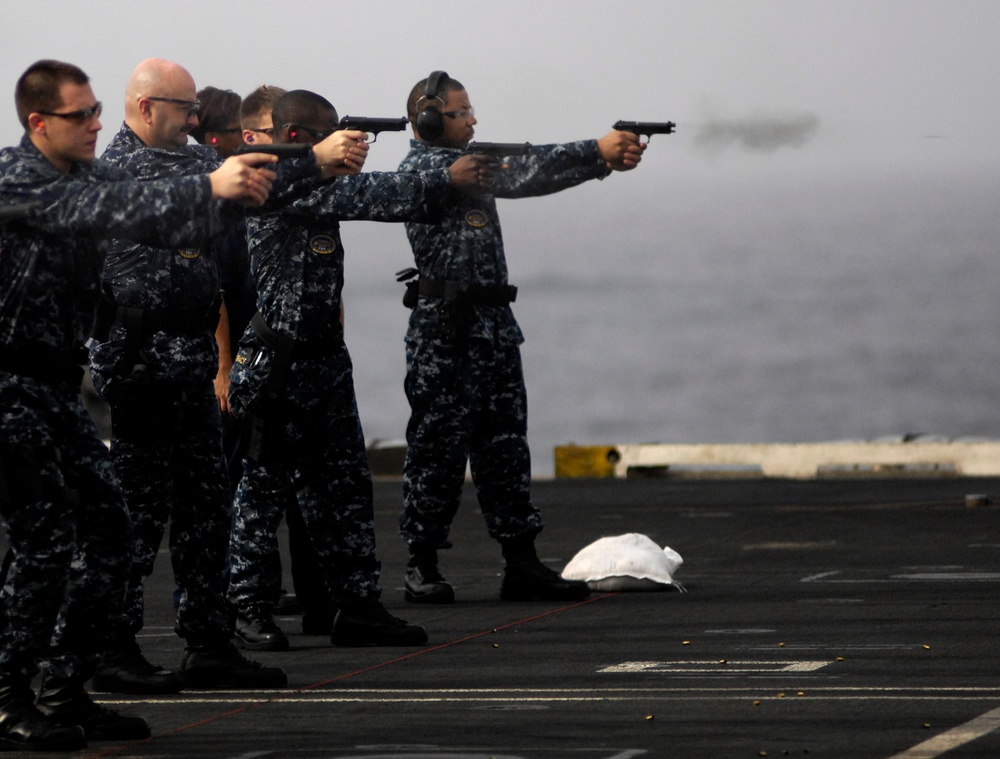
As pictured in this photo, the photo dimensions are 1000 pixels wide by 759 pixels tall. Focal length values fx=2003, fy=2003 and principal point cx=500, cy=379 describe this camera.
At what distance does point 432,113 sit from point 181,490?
2682mm

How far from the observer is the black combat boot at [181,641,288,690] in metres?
6.41

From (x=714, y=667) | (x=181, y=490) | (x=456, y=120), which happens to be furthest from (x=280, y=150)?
(x=456, y=120)

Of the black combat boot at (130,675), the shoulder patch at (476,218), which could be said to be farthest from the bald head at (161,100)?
the shoulder patch at (476,218)

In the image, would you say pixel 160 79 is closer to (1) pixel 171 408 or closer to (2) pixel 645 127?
(1) pixel 171 408

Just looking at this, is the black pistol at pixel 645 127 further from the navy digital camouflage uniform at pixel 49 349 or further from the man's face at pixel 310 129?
the navy digital camouflage uniform at pixel 49 349

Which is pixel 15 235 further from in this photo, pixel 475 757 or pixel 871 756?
pixel 871 756

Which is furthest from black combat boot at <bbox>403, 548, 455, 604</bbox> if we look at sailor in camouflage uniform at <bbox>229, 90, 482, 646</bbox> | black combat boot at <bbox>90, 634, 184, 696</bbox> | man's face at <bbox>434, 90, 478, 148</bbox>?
black combat boot at <bbox>90, 634, 184, 696</bbox>

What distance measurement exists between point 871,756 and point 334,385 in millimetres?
2943

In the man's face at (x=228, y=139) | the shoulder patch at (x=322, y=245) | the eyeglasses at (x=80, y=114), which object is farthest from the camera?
the man's face at (x=228, y=139)

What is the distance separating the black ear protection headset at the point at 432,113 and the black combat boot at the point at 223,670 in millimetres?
2905

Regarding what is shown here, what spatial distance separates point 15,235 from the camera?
5348 millimetres

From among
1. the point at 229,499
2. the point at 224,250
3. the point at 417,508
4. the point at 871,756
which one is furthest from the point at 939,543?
the point at 871,756

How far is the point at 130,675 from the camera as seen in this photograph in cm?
638

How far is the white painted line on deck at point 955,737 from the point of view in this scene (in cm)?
491
